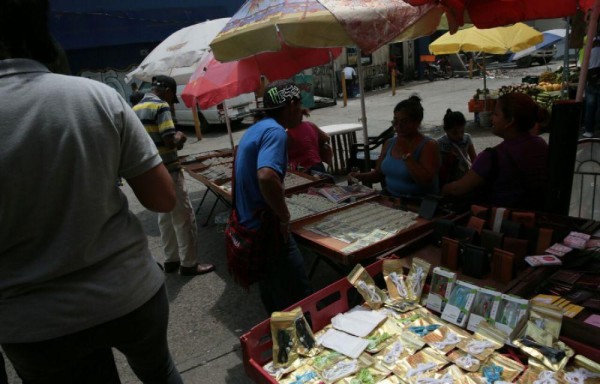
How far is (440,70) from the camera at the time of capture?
878 inches

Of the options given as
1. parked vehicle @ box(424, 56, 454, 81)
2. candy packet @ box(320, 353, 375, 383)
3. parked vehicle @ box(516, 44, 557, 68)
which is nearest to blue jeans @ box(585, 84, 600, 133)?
candy packet @ box(320, 353, 375, 383)

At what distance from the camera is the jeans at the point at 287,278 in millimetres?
2443

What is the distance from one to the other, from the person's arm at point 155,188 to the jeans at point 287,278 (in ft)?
3.38

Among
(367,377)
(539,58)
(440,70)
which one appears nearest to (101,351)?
(367,377)

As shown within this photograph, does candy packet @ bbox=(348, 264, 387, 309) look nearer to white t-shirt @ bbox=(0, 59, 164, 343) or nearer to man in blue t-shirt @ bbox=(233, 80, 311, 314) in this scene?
man in blue t-shirt @ bbox=(233, 80, 311, 314)

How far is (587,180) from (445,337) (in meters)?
2.30

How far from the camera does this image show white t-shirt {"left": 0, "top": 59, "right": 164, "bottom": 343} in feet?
3.81

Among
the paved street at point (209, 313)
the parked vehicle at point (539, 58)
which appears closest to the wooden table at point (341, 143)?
the paved street at point (209, 313)

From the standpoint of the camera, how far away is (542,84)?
10352 mm

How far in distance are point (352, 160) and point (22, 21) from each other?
500 cm

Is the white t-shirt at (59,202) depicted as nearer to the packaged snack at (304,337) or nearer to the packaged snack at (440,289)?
the packaged snack at (304,337)

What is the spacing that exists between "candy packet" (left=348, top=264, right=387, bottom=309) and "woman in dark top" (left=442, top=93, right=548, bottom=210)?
114cm

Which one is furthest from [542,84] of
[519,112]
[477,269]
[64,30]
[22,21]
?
[64,30]

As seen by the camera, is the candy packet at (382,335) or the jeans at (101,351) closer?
the jeans at (101,351)
